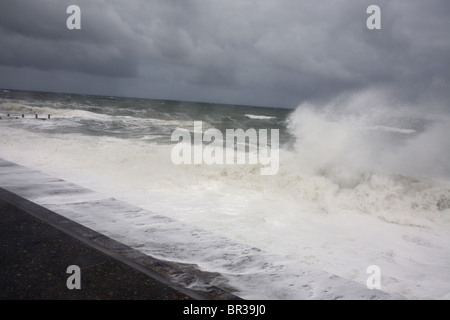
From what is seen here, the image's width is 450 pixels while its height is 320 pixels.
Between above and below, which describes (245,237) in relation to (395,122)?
below

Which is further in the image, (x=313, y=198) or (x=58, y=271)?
(x=313, y=198)

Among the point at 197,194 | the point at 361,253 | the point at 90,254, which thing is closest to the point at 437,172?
the point at 361,253

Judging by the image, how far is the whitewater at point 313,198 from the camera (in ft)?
13.4

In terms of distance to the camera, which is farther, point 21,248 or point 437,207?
point 437,207

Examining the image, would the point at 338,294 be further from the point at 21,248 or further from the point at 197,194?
the point at 197,194

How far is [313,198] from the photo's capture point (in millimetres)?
7559

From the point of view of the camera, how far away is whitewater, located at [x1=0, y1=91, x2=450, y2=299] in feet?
13.4

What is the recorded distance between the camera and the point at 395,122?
3966 centimetres

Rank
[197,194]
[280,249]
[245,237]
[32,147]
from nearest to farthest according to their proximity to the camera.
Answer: [280,249] → [245,237] → [197,194] → [32,147]

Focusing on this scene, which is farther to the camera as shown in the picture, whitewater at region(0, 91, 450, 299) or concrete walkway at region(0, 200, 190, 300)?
whitewater at region(0, 91, 450, 299)

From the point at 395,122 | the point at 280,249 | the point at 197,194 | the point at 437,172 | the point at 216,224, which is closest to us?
the point at 280,249

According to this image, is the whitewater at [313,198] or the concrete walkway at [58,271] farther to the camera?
the whitewater at [313,198]
